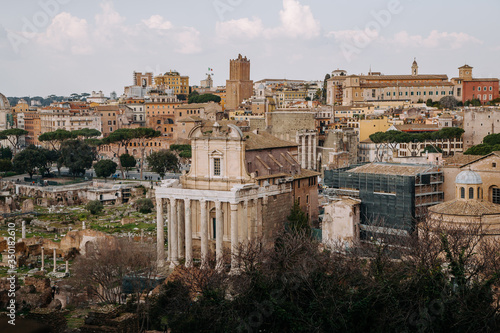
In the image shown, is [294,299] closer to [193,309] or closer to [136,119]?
[193,309]

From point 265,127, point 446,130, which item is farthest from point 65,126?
point 446,130

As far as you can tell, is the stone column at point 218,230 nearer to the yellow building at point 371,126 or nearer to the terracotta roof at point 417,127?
the terracotta roof at point 417,127

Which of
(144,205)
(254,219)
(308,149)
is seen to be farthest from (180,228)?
(308,149)

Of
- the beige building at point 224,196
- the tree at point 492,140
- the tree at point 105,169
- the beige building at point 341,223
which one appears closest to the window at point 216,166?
the beige building at point 224,196

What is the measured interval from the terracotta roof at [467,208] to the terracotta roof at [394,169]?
395 cm

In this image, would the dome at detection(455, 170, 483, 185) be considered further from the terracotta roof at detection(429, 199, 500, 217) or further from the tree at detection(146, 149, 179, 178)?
the tree at detection(146, 149, 179, 178)

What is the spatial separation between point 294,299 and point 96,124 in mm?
81056

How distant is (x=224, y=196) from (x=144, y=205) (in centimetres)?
2148

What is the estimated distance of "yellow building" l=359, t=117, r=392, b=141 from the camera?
240 ft

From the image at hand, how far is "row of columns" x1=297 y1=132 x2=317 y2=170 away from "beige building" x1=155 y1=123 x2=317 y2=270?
33076mm

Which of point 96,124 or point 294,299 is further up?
point 96,124

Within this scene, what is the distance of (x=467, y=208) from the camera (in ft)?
86.7

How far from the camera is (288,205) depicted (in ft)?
106

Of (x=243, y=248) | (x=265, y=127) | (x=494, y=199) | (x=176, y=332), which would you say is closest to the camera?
(x=176, y=332)
